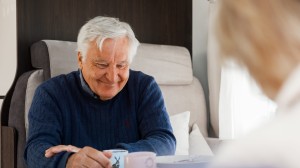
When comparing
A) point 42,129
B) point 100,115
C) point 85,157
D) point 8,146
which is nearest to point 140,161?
point 85,157

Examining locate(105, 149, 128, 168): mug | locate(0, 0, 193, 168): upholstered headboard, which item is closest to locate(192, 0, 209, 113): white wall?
locate(0, 0, 193, 168): upholstered headboard

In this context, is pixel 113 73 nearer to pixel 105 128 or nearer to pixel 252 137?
pixel 105 128

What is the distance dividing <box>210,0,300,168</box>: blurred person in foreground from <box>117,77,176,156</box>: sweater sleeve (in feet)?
4.54

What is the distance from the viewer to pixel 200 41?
3223 mm

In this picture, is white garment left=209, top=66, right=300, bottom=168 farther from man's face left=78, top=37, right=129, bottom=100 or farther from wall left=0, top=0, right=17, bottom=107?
wall left=0, top=0, right=17, bottom=107

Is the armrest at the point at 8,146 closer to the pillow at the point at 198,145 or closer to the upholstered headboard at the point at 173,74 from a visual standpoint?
the upholstered headboard at the point at 173,74

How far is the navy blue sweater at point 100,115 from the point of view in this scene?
6.23 feet

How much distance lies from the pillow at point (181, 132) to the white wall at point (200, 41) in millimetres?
627

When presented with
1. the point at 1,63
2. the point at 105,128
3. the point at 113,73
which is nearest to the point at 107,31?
the point at 113,73

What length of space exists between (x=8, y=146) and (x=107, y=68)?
65 cm

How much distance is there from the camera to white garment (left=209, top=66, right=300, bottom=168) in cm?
37

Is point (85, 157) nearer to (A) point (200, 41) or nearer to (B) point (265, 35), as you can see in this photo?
(B) point (265, 35)

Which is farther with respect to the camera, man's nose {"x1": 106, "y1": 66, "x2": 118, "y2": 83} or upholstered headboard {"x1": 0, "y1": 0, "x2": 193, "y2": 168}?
upholstered headboard {"x1": 0, "y1": 0, "x2": 193, "y2": 168}

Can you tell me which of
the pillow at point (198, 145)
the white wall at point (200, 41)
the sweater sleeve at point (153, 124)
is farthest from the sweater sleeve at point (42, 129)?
the white wall at point (200, 41)
